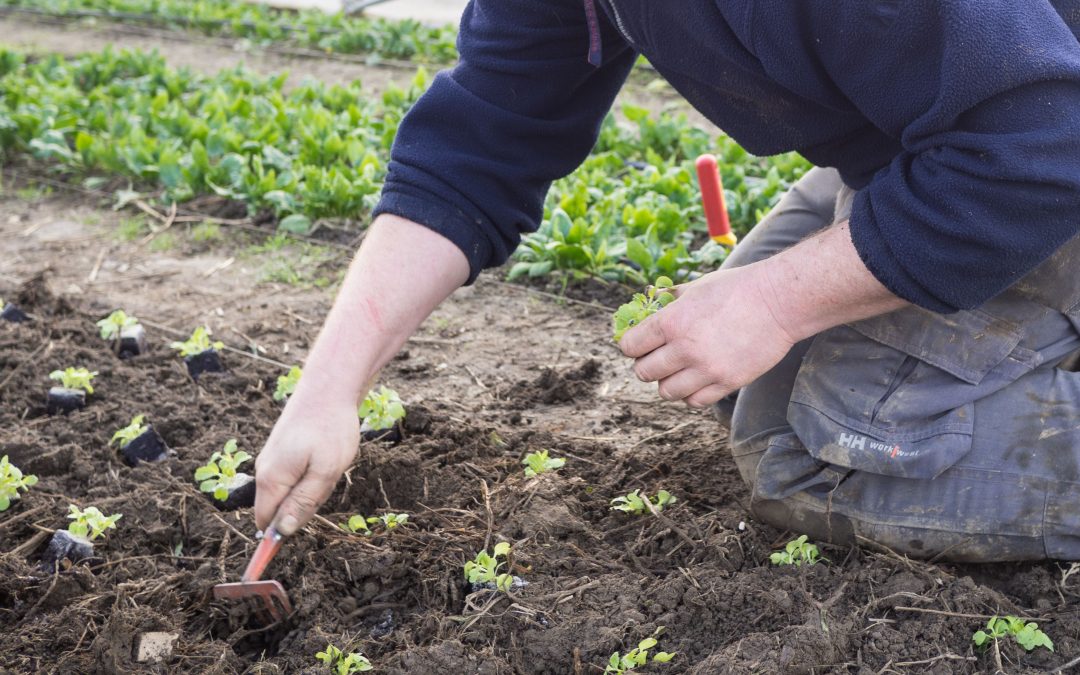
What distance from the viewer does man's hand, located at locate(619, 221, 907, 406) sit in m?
2.01

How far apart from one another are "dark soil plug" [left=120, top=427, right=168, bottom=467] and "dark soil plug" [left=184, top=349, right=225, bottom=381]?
1.46ft

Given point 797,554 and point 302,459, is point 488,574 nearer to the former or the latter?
point 302,459

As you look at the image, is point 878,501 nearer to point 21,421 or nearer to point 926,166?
point 926,166

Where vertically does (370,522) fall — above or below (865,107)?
below

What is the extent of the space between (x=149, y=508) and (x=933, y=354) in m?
1.80

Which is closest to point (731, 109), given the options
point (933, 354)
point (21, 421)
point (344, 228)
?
point (933, 354)

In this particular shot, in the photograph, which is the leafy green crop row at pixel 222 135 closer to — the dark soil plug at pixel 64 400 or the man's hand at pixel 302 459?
the dark soil plug at pixel 64 400

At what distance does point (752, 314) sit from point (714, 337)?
82mm

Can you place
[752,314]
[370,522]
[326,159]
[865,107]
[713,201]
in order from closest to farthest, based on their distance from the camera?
[865,107]
[752,314]
[370,522]
[713,201]
[326,159]

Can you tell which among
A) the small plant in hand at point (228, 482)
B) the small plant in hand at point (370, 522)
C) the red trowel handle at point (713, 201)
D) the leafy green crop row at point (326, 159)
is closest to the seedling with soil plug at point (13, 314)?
the leafy green crop row at point (326, 159)

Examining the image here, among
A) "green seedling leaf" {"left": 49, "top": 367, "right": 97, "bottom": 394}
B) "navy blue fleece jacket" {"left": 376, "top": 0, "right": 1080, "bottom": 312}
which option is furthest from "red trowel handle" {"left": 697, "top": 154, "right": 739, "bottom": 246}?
"green seedling leaf" {"left": 49, "top": 367, "right": 97, "bottom": 394}

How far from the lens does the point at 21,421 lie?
10.00ft

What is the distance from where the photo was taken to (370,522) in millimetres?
2535

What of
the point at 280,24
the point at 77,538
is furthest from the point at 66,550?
the point at 280,24
